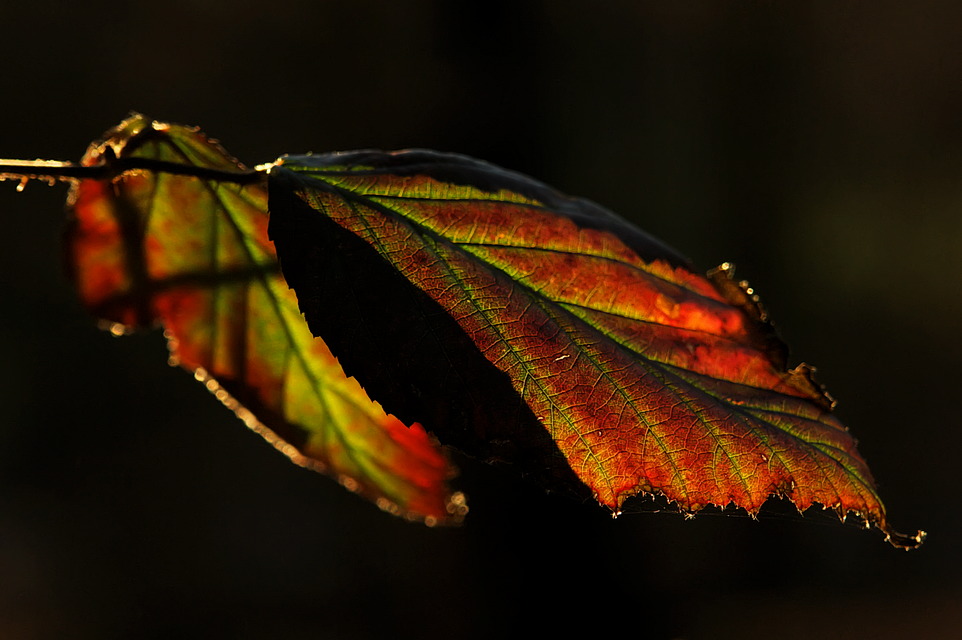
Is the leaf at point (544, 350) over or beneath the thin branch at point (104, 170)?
beneath

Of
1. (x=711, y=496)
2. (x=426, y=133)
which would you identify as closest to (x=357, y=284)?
(x=711, y=496)

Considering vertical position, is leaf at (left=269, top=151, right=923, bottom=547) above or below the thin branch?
below

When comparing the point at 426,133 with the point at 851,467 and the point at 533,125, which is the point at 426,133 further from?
the point at 851,467

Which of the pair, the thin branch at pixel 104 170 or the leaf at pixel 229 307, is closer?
the thin branch at pixel 104 170

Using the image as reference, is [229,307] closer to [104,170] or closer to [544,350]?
[104,170]

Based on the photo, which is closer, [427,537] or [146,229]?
[146,229]
